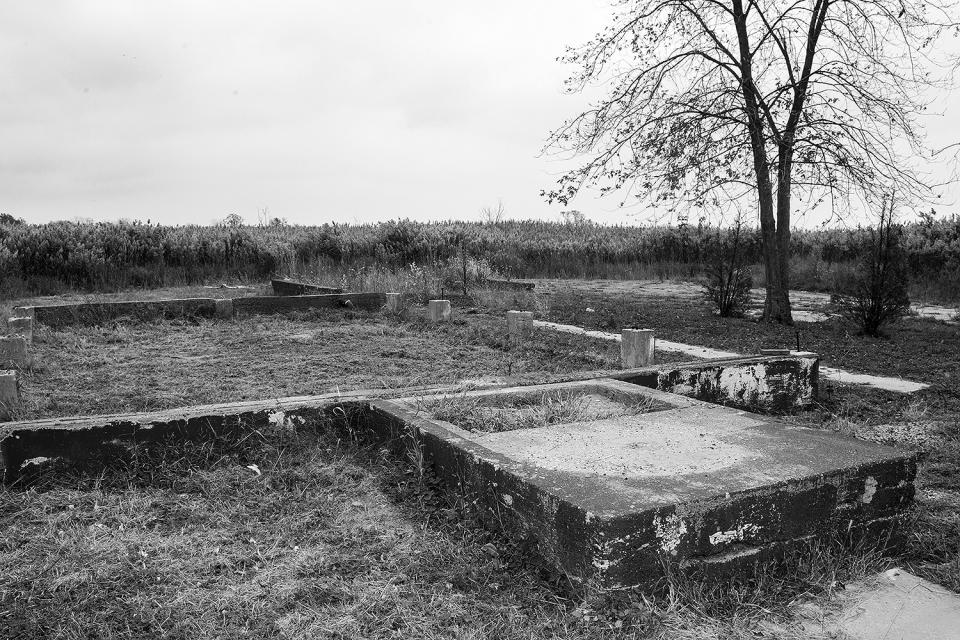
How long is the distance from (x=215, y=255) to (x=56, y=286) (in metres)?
4.11

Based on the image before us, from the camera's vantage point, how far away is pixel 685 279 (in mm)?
21656

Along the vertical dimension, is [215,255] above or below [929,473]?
above

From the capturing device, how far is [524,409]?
13.5ft

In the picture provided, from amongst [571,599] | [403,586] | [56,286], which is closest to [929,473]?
[571,599]

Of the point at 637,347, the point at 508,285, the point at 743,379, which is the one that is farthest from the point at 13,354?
the point at 508,285

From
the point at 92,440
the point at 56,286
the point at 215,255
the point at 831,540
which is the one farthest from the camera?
the point at 215,255

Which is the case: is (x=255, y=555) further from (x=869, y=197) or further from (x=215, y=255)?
(x=215, y=255)

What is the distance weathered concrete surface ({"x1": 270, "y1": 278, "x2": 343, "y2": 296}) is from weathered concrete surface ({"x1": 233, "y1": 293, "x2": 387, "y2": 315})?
179 centimetres

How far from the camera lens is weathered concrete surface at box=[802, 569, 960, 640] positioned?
229 centimetres

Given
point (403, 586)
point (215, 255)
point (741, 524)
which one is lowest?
point (403, 586)

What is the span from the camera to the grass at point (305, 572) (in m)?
2.37

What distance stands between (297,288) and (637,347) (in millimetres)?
9034

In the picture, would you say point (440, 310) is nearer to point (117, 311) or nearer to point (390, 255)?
point (117, 311)

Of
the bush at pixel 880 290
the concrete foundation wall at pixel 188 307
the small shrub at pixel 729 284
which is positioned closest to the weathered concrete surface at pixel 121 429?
the concrete foundation wall at pixel 188 307
